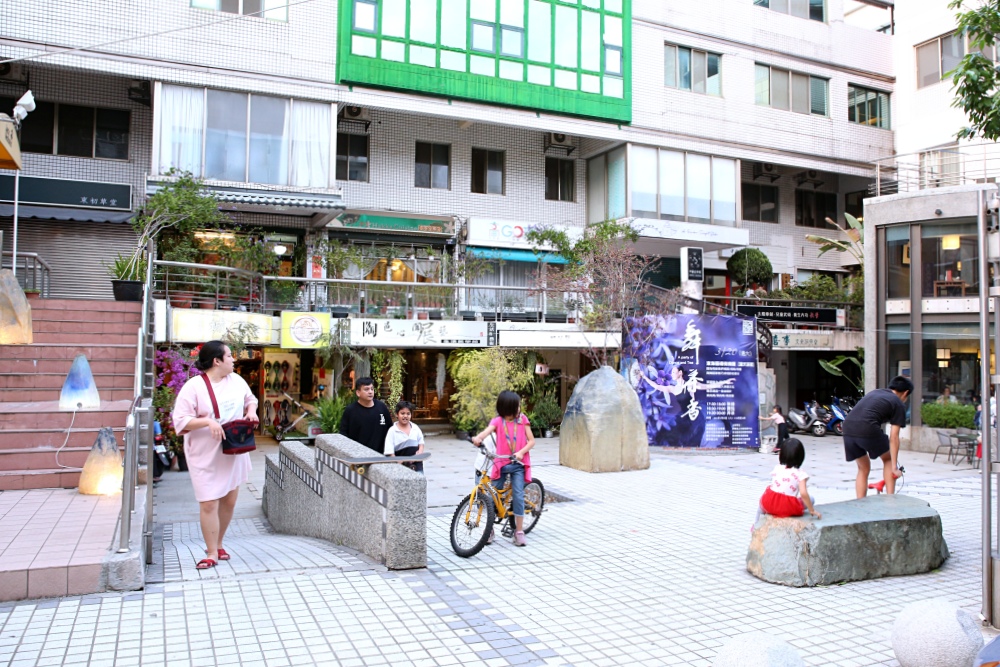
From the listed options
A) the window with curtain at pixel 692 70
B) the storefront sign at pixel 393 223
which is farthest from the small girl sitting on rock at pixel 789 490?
the window with curtain at pixel 692 70

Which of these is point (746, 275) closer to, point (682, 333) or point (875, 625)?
point (682, 333)

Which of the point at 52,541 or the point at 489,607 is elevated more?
the point at 52,541

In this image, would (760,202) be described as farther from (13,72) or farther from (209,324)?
(13,72)

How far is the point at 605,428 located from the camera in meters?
13.2

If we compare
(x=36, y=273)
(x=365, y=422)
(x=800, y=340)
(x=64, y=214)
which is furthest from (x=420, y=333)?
(x=800, y=340)

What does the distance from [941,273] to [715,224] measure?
8.07 m

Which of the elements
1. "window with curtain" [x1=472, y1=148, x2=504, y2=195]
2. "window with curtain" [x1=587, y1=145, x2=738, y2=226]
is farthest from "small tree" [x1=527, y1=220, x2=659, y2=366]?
"window with curtain" [x1=472, y1=148, x2=504, y2=195]

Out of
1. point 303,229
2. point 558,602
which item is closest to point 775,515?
point 558,602

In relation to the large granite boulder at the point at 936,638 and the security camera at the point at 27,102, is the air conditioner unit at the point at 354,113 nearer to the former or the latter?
the security camera at the point at 27,102

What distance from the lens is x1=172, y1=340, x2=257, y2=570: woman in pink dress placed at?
21.1 feet

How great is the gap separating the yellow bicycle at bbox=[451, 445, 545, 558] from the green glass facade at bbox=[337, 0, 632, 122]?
15.6 meters

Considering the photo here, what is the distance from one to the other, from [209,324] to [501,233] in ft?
35.1

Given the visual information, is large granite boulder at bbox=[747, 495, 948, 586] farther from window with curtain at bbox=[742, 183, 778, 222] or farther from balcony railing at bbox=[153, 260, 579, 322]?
window with curtain at bbox=[742, 183, 778, 222]

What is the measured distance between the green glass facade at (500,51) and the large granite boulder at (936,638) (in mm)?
19042
